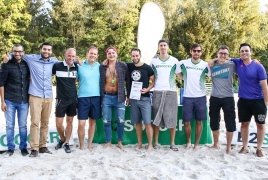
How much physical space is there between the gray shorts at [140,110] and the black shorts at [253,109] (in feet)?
4.70

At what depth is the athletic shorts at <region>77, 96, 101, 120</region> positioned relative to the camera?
4.70m

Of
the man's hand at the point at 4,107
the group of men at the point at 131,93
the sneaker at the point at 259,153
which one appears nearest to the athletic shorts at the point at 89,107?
the group of men at the point at 131,93

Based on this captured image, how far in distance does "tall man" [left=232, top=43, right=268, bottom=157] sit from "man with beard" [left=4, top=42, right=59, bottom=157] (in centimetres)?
292

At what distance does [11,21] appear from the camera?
82.0ft

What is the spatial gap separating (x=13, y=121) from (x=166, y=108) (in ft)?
7.80

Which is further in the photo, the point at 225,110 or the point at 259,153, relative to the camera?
the point at 225,110

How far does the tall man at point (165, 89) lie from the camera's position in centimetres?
471

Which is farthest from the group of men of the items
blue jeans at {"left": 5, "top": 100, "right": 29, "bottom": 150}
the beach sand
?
the beach sand

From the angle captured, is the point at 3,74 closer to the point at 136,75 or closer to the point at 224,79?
the point at 136,75

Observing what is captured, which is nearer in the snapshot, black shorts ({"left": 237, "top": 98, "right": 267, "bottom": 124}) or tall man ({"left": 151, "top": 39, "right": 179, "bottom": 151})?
black shorts ({"left": 237, "top": 98, "right": 267, "bottom": 124})

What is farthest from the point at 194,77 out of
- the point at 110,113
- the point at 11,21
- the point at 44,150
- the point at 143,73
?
the point at 11,21

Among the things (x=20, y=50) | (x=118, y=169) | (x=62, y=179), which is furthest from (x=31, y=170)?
(x=20, y=50)

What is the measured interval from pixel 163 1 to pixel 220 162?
994 inches

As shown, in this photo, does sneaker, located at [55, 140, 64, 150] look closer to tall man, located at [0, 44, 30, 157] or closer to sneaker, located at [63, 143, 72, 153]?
sneaker, located at [63, 143, 72, 153]
